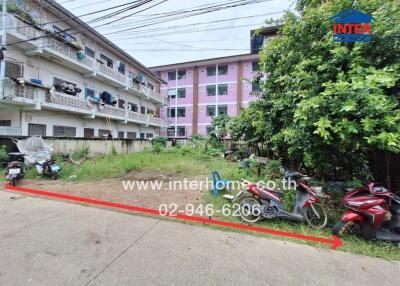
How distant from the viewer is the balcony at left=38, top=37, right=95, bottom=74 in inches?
440

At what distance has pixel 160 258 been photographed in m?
2.58

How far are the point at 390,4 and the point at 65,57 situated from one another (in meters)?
14.6

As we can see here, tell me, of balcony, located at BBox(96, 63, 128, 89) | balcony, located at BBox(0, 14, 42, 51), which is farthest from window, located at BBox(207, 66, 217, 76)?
balcony, located at BBox(0, 14, 42, 51)

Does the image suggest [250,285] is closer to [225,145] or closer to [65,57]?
[225,145]

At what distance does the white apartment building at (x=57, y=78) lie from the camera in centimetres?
986

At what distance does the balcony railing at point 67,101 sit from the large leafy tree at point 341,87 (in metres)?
12.3

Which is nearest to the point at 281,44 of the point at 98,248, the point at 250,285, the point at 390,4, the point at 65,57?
the point at 390,4

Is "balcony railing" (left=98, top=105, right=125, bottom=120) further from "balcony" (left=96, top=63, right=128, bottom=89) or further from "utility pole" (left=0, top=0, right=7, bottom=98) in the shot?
"utility pole" (left=0, top=0, right=7, bottom=98)

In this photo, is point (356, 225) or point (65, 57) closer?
point (356, 225)

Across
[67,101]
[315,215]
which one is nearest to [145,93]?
[67,101]

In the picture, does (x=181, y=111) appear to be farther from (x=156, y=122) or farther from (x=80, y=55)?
(x=80, y=55)

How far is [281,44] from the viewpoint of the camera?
187 inches

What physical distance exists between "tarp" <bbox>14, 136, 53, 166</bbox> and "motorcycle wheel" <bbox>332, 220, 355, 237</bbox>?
952 cm

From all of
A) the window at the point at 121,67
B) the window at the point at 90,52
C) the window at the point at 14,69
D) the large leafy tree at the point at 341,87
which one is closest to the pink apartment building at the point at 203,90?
the window at the point at 121,67
